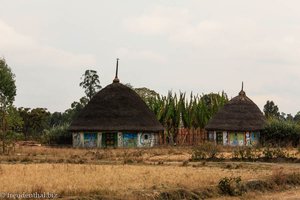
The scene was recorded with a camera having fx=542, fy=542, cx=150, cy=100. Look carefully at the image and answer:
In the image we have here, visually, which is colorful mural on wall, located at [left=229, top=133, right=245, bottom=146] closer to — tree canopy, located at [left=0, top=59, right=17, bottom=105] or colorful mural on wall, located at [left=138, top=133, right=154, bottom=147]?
colorful mural on wall, located at [left=138, top=133, right=154, bottom=147]

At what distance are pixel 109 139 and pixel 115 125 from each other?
4.87ft

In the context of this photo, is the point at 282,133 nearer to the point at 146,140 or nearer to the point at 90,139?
the point at 146,140

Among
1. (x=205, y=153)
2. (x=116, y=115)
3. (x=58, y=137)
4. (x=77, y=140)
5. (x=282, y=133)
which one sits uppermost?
(x=116, y=115)

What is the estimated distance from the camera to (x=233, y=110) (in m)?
52.1

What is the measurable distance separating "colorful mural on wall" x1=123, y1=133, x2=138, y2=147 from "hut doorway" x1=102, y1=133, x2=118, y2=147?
770 millimetres

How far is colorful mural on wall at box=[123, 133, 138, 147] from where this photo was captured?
45.9m

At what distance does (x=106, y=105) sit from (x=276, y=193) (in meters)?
31.8

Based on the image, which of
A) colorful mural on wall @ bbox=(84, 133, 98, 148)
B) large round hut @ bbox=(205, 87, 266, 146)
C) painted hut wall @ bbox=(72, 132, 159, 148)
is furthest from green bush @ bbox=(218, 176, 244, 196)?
large round hut @ bbox=(205, 87, 266, 146)

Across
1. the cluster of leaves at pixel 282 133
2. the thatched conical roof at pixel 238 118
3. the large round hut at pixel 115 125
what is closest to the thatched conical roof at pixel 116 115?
the large round hut at pixel 115 125

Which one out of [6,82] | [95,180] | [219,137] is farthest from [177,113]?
[95,180]

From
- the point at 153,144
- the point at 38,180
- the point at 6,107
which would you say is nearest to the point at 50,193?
the point at 38,180

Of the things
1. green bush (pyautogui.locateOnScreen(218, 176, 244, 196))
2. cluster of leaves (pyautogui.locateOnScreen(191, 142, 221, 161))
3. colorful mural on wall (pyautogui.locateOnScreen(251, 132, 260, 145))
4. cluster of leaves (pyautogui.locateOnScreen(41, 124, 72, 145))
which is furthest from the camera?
colorful mural on wall (pyautogui.locateOnScreen(251, 132, 260, 145))

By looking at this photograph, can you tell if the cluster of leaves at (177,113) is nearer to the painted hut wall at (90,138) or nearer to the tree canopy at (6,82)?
the painted hut wall at (90,138)

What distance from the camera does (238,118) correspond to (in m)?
51.3
